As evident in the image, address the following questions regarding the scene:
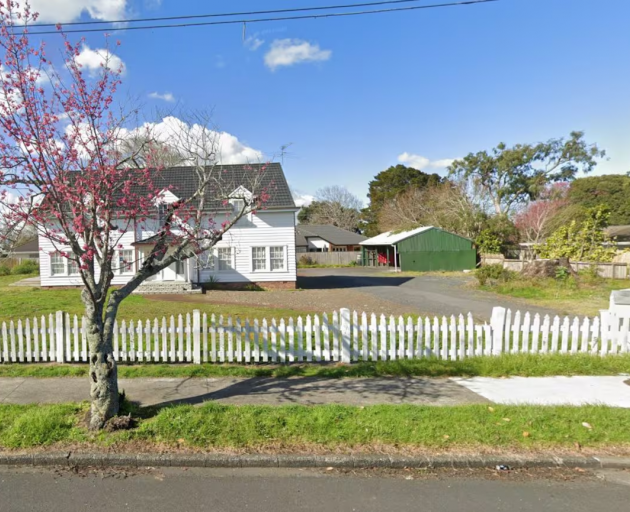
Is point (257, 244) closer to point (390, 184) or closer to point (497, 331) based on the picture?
point (497, 331)

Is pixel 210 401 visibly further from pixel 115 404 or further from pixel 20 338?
pixel 20 338

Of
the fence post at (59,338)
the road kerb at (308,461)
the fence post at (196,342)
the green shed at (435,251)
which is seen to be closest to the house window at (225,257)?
the fence post at (59,338)

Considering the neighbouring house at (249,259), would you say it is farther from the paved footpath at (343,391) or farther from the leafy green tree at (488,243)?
the leafy green tree at (488,243)

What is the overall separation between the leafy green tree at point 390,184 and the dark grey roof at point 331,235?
5634 mm

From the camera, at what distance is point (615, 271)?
22.6 meters

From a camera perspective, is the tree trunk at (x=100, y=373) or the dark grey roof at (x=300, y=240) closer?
the tree trunk at (x=100, y=373)

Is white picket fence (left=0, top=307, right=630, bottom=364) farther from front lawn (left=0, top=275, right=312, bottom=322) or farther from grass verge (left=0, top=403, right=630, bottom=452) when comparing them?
front lawn (left=0, top=275, right=312, bottom=322)

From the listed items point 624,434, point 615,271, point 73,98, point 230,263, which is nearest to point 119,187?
point 73,98

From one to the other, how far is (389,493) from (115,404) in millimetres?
3061

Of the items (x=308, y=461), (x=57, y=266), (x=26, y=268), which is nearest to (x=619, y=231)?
(x=57, y=266)

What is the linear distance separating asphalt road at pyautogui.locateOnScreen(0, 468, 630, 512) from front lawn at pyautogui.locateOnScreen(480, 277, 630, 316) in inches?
486

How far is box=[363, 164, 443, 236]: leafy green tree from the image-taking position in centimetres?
6322

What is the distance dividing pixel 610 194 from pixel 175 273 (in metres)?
63.2

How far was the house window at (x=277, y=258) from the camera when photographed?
22.6 meters
